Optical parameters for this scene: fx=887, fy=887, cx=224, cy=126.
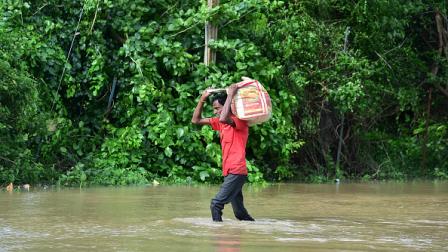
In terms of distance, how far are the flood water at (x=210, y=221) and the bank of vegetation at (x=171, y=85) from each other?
1.41m

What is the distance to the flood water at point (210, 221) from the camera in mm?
7961

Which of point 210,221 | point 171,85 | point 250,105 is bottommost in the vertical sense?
point 210,221

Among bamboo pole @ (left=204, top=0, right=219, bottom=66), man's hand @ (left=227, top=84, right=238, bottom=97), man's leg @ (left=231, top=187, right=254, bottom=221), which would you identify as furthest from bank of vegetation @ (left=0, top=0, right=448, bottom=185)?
man's hand @ (left=227, top=84, right=238, bottom=97)

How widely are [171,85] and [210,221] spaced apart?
6951 millimetres

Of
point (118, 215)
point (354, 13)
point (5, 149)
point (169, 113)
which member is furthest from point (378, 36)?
point (118, 215)

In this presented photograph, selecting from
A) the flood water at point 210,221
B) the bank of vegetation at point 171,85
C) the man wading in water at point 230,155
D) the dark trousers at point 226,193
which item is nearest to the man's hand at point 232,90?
the man wading in water at point 230,155

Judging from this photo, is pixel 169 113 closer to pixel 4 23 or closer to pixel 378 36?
pixel 4 23

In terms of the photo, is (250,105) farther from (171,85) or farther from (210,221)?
(171,85)

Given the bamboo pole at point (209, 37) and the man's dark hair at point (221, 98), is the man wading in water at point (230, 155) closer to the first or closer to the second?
the man's dark hair at point (221, 98)

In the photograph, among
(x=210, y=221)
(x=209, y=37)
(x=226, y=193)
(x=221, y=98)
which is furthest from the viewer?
(x=209, y=37)

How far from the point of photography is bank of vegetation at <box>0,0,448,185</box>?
596 inches

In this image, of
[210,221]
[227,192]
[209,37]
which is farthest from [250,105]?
[209,37]

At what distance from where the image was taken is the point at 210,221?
958 cm

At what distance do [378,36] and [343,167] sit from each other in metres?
2.90
